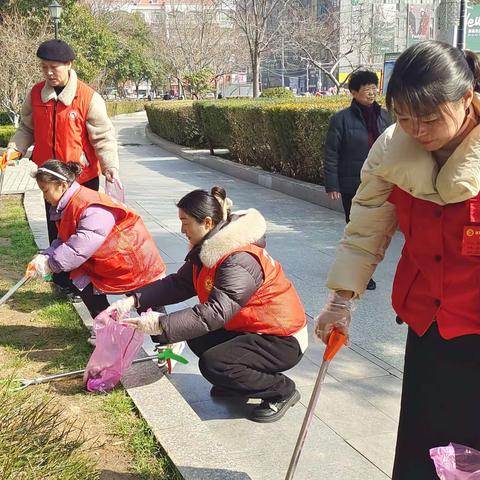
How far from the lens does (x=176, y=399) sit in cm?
306

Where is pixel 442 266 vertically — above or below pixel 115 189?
above

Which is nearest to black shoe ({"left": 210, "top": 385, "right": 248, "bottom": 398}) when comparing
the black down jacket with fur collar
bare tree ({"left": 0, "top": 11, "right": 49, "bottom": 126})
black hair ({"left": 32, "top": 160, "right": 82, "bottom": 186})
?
the black down jacket with fur collar

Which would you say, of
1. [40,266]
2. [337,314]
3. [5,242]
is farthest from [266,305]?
[5,242]

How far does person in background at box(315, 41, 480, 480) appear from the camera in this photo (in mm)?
1575

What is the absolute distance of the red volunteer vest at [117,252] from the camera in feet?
12.2

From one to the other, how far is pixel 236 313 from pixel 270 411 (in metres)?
0.51

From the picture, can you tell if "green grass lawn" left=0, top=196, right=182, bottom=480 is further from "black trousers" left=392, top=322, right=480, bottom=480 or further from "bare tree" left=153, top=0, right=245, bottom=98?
"bare tree" left=153, top=0, right=245, bottom=98

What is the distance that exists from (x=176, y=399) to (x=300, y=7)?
28985mm

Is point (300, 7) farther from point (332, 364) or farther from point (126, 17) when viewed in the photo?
point (332, 364)

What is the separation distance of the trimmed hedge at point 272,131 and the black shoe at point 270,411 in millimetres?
5594

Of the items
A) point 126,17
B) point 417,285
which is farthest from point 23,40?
point 126,17

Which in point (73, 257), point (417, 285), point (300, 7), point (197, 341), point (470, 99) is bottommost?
point (197, 341)

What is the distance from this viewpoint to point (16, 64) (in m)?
18.1

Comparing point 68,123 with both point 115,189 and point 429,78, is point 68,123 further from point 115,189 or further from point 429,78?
point 429,78
